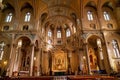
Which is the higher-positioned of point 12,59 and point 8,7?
point 8,7

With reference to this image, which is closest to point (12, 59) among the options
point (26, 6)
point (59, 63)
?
point (26, 6)

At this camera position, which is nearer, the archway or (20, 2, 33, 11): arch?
the archway

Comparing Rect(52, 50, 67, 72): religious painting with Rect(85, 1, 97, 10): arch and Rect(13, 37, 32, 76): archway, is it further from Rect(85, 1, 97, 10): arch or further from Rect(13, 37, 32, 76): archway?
Rect(85, 1, 97, 10): arch

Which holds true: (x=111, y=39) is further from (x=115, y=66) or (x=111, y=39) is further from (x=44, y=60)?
(x=44, y=60)

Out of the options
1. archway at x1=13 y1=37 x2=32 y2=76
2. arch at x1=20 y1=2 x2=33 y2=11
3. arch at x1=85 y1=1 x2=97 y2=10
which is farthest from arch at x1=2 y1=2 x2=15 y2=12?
arch at x1=85 y1=1 x2=97 y2=10

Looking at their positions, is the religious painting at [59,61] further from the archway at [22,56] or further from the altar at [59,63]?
the archway at [22,56]

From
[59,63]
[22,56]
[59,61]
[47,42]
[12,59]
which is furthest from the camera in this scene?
[47,42]

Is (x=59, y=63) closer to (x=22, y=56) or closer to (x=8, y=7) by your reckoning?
(x=22, y=56)

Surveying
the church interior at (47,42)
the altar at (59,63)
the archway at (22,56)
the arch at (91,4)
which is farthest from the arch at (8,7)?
the arch at (91,4)

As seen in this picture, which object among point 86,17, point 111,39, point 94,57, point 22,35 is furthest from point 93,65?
point 22,35

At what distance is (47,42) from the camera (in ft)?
92.6

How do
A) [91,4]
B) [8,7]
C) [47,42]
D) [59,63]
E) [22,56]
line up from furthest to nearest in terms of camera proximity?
[47,42] < [59,63] < [22,56] < [8,7] < [91,4]

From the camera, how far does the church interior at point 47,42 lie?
19.2 m

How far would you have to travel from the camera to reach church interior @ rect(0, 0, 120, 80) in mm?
19188
